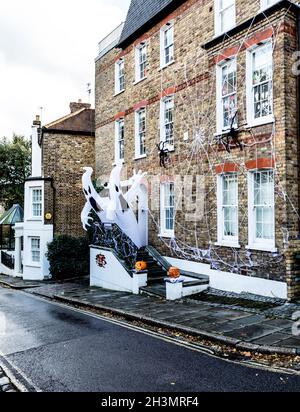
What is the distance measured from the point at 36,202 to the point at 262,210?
49.6 feet

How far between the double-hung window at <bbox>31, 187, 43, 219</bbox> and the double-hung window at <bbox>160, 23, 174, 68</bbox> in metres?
10.8

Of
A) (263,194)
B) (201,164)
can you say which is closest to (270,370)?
(263,194)

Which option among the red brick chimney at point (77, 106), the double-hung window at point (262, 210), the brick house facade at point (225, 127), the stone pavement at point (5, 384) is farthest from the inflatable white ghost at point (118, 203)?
the red brick chimney at point (77, 106)

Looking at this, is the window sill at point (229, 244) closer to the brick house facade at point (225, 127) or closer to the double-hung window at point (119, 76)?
the brick house facade at point (225, 127)

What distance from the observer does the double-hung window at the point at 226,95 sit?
12.8 meters

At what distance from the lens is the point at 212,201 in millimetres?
13531

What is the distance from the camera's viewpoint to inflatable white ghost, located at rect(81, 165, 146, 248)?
50.6 feet

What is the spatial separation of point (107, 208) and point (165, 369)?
9557 millimetres

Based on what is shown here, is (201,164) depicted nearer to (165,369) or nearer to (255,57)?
(255,57)

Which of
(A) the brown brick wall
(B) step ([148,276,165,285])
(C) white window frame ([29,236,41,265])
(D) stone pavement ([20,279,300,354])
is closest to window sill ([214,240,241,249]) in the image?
(D) stone pavement ([20,279,300,354])

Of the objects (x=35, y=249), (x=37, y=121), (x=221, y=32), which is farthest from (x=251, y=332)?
(x=37, y=121)

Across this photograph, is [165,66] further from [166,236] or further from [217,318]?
[217,318]

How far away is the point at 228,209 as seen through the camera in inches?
516
